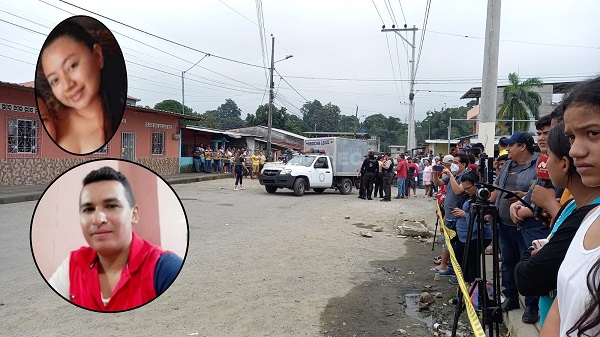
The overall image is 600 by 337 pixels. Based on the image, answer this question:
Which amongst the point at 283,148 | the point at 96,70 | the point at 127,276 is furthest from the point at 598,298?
the point at 283,148

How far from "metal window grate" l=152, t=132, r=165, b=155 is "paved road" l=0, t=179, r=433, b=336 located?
2143 mm

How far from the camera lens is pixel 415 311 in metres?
5.18

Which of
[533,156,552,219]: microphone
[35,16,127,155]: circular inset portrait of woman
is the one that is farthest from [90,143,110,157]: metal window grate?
[533,156,552,219]: microphone

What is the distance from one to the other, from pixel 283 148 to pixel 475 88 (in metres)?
18.7

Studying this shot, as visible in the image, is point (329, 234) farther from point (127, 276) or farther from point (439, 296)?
point (127, 276)

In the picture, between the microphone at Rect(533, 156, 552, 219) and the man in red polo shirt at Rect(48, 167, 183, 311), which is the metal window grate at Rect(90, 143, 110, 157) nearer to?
the man in red polo shirt at Rect(48, 167, 183, 311)

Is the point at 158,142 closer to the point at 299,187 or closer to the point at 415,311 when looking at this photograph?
the point at 415,311

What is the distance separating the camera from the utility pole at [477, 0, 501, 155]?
740 cm

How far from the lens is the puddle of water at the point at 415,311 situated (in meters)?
4.90

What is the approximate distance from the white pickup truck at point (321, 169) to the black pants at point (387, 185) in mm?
2607

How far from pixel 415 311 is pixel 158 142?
374cm

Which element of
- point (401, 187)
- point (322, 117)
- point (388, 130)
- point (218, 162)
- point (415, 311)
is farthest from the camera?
point (388, 130)

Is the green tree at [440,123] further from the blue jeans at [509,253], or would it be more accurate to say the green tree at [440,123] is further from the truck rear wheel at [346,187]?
the blue jeans at [509,253]

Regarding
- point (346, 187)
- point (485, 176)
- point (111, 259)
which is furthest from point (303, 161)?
point (111, 259)
